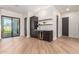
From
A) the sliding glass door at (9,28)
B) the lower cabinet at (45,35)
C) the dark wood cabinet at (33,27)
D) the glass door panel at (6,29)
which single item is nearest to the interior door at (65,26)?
the lower cabinet at (45,35)

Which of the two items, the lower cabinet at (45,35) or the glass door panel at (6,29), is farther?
the lower cabinet at (45,35)

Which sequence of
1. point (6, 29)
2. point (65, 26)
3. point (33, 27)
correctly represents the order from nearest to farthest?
point (6, 29), point (33, 27), point (65, 26)

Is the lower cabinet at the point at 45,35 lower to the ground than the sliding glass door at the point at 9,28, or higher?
lower

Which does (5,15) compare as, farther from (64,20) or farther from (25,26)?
(64,20)

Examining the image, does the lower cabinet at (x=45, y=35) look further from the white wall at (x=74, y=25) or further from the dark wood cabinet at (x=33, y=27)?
the white wall at (x=74, y=25)

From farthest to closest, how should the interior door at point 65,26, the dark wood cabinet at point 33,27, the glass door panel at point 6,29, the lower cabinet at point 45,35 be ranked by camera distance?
1. the interior door at point 65,26
2. the lower cabinet at point 45,35
3. the dark wood cabinet at point 33,27
4. the glass door panel at point 6,29

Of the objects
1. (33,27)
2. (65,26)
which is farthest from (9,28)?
(65,26)

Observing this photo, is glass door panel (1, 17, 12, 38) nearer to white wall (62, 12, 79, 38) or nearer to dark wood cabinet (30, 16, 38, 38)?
dark wood cabinet (30, 16, 38, 38)

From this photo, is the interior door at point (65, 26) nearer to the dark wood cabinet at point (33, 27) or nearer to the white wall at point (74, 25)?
the white wall at point (74, 25)

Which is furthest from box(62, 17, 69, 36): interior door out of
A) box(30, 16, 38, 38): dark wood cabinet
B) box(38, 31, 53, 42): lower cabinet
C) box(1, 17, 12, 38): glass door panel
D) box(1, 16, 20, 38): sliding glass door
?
box(1, 17, 12, 38): glass door panel

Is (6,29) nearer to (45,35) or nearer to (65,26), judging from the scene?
(45,35)

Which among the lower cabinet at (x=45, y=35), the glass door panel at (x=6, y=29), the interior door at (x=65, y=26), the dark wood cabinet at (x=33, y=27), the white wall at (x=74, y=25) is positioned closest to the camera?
the glass door panel at (x=6, y=29)
